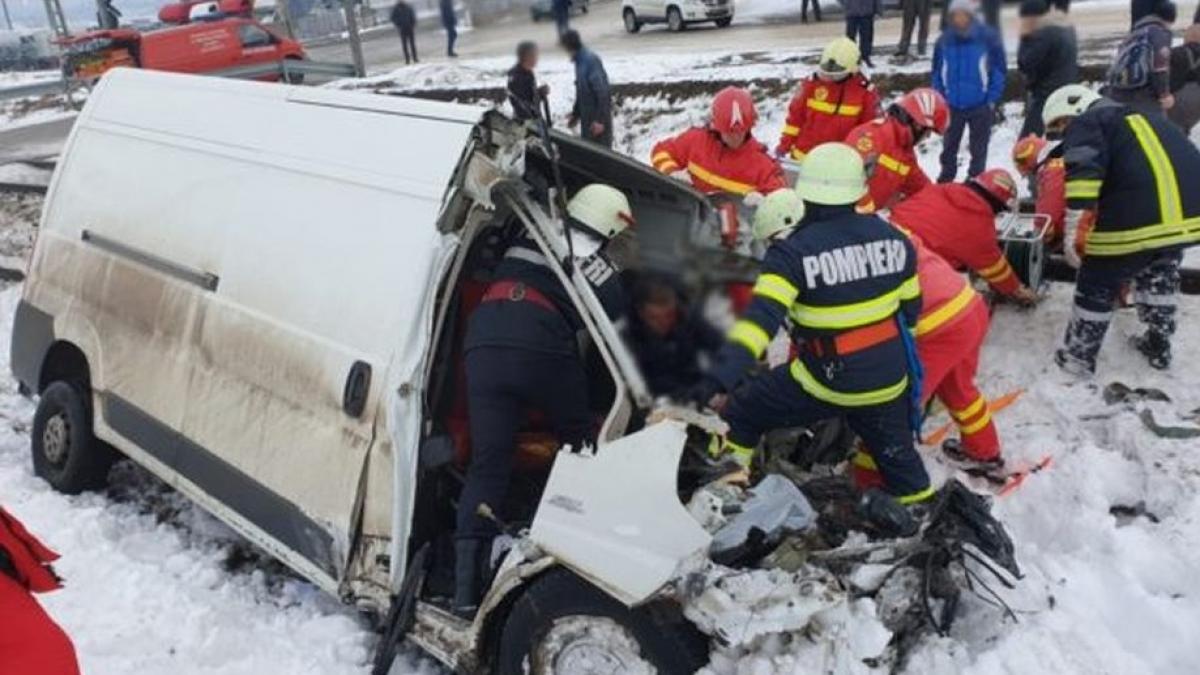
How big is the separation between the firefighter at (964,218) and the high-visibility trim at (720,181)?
3.14ft

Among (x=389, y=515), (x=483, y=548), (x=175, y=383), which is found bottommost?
(x=483, y=548)

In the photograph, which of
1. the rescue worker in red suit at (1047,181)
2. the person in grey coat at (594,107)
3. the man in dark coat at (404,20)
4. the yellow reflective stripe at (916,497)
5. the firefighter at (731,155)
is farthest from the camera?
the person in grey coat at (594,107)

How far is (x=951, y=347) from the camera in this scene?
3.96 m

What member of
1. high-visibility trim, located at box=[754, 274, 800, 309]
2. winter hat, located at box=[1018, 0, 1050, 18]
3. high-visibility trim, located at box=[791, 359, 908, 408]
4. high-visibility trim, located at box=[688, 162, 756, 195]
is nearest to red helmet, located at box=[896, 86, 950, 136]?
high-visibility trim, located at box=[688, 162, 756, 195]

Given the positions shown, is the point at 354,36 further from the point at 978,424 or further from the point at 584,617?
the point at 978,424

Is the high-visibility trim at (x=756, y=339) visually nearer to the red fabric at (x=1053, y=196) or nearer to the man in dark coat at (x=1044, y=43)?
the man in dark coat at (x=1044, y=43)

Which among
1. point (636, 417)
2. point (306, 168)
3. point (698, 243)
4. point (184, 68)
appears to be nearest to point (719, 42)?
point (306, 168)

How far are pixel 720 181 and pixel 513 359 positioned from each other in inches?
111

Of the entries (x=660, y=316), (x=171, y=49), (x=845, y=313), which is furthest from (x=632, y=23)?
(x=171, y=49)

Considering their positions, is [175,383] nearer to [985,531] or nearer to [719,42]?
[985,531]

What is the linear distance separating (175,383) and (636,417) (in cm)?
203

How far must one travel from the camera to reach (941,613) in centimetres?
295

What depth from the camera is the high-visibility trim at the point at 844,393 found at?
3445 millimetres

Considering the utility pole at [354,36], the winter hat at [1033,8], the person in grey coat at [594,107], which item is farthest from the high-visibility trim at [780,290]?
the person in grey coat at [594,107]
